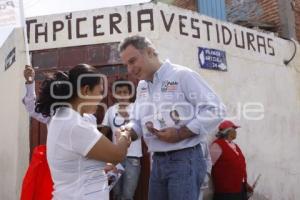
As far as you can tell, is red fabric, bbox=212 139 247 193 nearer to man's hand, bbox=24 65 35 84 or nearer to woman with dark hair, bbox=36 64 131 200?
man's hand, bbox=24 65 35 84

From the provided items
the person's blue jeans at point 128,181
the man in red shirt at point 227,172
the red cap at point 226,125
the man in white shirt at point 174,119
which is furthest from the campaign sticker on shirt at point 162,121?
the red cap at point 226,125

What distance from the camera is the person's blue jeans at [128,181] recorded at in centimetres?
532

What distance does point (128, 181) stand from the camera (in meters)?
5.34

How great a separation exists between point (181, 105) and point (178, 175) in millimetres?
502

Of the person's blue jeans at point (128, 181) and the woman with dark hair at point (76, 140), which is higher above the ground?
the woman with dark hair at point (76, 140)

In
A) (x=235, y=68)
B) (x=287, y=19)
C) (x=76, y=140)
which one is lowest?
(x=76, y=140)

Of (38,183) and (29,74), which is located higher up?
(29,74)

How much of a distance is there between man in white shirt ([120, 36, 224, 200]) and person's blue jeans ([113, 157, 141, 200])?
2030 mm

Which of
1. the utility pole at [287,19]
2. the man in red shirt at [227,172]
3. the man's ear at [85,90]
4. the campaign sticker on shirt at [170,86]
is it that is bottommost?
the man in red shirt at [227,172]

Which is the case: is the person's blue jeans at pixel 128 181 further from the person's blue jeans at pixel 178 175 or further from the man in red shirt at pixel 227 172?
the person's blue jeans at pixel 178 175

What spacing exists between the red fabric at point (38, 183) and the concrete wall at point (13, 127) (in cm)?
340

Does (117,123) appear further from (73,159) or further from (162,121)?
(73,159)

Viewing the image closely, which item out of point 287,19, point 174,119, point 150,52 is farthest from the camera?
point 287,19

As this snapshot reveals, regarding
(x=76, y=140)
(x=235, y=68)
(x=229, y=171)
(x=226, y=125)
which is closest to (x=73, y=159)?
(x=76, y=140)
